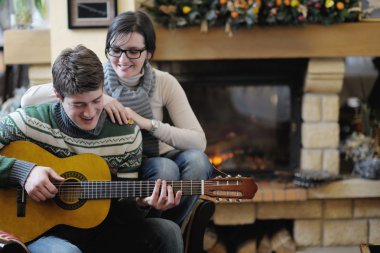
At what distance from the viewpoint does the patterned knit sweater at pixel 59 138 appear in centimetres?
183

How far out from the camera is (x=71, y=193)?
187cm

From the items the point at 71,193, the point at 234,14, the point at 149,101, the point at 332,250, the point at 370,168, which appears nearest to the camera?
the point at 71,193

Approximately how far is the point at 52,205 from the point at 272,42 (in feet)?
5.33

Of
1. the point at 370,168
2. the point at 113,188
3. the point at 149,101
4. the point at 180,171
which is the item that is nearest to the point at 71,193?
the point at 113,188

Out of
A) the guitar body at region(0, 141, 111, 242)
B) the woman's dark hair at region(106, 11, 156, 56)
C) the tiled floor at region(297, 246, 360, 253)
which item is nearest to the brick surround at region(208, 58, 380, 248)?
the tiled floor at region(297, 246, 360, 253)

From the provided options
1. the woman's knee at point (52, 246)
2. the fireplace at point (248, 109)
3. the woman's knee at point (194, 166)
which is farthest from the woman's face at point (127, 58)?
the fireplace at point (248, 109)

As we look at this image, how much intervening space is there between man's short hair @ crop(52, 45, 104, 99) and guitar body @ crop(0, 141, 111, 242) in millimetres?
203

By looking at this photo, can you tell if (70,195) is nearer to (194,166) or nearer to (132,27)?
(194,166)

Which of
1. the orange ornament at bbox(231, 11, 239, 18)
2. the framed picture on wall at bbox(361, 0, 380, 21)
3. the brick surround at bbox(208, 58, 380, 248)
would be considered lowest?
the brick surround at bbox(208, 58, 380, 248)

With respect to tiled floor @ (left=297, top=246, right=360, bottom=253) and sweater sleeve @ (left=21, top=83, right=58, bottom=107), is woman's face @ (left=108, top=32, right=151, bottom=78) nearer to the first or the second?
sweater sleeve @ (left=21, top=83, right=58, bottom=107)

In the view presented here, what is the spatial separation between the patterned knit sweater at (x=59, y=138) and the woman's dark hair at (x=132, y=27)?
0.37m

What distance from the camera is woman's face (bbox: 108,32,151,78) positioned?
219 centimetres

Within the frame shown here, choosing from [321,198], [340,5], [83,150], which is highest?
[340,5]

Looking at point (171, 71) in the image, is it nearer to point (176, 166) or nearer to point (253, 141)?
point (253, 141)
